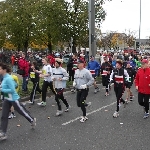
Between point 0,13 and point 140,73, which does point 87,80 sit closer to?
point 140,73

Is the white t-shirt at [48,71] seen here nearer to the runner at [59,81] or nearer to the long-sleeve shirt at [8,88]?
the runner at [59,81]

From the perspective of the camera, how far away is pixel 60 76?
979cm

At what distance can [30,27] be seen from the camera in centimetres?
3975

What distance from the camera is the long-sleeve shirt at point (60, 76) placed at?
9703 millimetres

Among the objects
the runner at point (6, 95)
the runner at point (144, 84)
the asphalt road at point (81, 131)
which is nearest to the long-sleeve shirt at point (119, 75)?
the runner at point (144, 84)

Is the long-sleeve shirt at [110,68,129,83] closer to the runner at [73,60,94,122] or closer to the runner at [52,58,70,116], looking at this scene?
the runner at [73,60,94,122]

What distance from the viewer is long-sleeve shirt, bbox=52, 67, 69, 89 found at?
31.8 feet

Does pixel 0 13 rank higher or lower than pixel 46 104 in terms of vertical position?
higher

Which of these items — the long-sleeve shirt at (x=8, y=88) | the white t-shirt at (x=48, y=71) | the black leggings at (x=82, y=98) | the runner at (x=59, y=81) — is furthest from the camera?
the white t-shirt at (x=48, y=71)

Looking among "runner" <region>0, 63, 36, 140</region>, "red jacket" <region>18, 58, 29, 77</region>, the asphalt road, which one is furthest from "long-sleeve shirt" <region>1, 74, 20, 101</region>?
"red jacket" <region>18, 58, 29, 77</region>

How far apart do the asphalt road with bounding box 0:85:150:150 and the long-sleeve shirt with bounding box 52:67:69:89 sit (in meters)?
0.91

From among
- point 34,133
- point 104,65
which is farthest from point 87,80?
point 104,65

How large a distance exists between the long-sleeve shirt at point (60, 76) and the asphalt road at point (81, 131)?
91 cm

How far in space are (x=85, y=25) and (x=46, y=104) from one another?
62.6 feet
